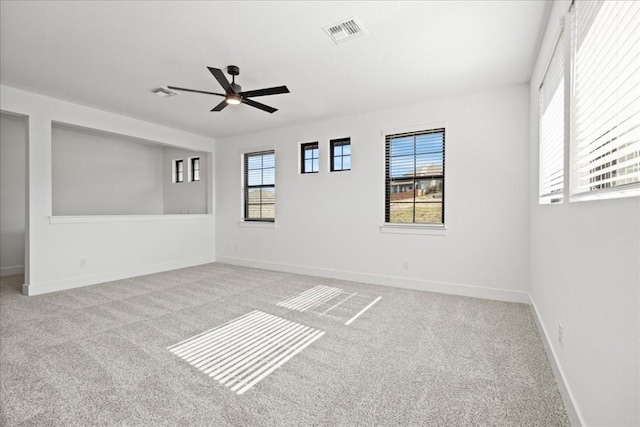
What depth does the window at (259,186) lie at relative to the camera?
597 cm

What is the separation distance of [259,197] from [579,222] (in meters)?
5.26

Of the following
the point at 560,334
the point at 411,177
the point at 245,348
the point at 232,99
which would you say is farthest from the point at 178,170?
the point at 560,334

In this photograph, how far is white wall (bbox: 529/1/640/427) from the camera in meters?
1.01

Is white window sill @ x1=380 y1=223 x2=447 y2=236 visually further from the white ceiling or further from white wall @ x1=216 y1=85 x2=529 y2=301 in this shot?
the white ceiling

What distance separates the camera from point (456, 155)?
4.08 m

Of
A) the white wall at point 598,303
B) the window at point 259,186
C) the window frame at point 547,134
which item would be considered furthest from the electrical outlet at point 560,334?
the window at point 259,186

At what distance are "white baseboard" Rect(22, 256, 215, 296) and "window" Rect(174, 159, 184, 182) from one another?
7.55 ft

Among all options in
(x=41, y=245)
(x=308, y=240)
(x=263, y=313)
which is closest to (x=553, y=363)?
(x=263, y=313)

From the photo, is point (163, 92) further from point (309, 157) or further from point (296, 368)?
point (296, 368)

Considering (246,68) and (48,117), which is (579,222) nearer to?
(246,68)

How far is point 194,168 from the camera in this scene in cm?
721

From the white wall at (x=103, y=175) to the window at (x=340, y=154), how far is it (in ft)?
12.3

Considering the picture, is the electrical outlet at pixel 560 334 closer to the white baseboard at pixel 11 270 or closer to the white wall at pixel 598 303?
the white wall at pixel 598 303

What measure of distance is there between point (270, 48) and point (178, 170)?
18.1ft
